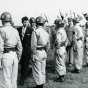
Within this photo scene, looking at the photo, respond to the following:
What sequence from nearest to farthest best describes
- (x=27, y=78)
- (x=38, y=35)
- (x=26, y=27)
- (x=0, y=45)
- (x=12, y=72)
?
(x=0, y=45) < (x=12, y=72) < (x=38, y=35) < (x=26, y=27) < (x=27, y=78)

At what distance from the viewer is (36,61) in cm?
771

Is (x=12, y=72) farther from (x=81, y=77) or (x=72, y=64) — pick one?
(x=72, y=64)

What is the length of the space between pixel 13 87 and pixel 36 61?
4.18 feet

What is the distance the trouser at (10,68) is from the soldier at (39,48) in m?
1.12

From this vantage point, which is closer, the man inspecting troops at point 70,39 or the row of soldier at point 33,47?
→ the row of soldier at point 33,47

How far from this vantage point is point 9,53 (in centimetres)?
650

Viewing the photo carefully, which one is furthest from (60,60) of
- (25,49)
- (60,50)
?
(25,49)

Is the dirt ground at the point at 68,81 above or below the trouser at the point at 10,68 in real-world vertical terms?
below

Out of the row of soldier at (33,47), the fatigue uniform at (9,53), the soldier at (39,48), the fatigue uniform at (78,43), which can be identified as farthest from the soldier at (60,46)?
the fatigue uniform at (9,53)

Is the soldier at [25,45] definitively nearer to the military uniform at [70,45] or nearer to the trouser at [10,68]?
the trouser at [10,68]

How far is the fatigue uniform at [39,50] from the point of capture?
7551 mm

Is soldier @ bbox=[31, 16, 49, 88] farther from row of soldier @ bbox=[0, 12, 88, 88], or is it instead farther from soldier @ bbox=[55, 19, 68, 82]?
soldier @ bbox=[55, 19, 68, 82]

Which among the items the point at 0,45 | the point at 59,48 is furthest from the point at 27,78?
the point at 0,45

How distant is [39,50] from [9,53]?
54.1 inches
